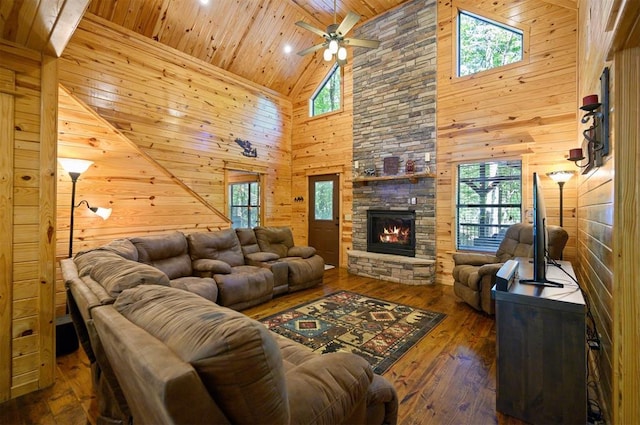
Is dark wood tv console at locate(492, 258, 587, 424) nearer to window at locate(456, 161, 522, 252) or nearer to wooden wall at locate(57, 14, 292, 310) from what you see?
window at locate(456, 161, 522, 252)

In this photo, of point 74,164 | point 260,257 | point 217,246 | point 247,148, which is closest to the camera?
point 74,164

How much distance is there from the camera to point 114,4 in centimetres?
447

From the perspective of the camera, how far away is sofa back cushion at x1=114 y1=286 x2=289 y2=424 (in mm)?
728

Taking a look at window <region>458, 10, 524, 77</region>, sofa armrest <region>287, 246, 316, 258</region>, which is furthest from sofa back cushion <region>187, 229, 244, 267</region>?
window <region>458, 10, 524, 77</region>

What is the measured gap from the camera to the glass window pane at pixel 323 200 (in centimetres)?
676

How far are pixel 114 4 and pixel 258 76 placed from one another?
273 cm

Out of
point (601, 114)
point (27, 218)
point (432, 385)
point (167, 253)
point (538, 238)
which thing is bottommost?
point (432, 385)

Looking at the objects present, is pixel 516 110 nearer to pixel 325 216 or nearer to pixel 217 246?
pixel 325 216

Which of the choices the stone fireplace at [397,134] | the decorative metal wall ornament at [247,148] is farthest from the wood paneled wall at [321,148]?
the decorative metal wall ornament at [247,148]

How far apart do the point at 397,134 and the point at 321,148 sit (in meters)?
1.88

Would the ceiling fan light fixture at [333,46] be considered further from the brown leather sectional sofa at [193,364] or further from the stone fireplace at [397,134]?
the brown leather sectional sofa at [193,364]

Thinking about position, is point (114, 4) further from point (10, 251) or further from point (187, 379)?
point (187, 379)

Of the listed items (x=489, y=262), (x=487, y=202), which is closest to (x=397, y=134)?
(x=487, y=202)

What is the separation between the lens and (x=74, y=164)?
3.03 meters
